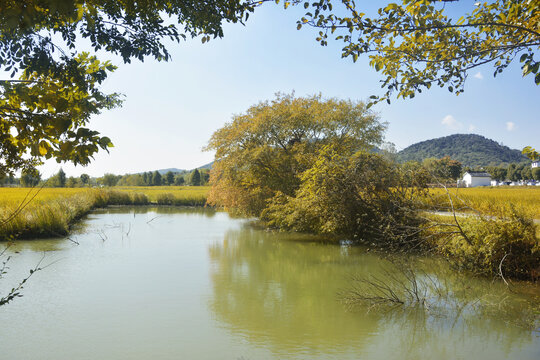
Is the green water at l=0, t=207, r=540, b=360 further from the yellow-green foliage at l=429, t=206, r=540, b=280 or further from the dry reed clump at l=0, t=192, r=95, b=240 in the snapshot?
the dry reed clump at l=0, t=192, r=95, b=240

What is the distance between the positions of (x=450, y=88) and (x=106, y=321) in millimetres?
5426

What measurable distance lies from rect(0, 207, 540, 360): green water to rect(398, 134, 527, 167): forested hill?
10205 cm

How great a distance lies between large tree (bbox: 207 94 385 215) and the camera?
1609 cm

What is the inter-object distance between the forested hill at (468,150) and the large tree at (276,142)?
9100 cm

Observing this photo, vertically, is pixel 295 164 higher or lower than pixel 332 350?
higher

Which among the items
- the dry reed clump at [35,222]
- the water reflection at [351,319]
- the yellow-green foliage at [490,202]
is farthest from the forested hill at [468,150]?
the water reflection at [351,319]

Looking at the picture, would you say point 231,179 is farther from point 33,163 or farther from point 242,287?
point 33,163

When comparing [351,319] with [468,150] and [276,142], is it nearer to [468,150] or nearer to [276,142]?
[276,142]

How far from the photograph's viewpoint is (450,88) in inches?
163

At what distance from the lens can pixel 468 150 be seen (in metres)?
116

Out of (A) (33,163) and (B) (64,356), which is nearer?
(A) (33,163)

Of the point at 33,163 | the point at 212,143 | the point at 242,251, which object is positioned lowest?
the point at 242,251

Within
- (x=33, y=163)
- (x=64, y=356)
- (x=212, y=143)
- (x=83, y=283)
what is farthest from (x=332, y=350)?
(x=212, y=143)

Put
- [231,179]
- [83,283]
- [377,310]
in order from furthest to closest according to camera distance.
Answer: [231,179], [83,283], [377,310]
